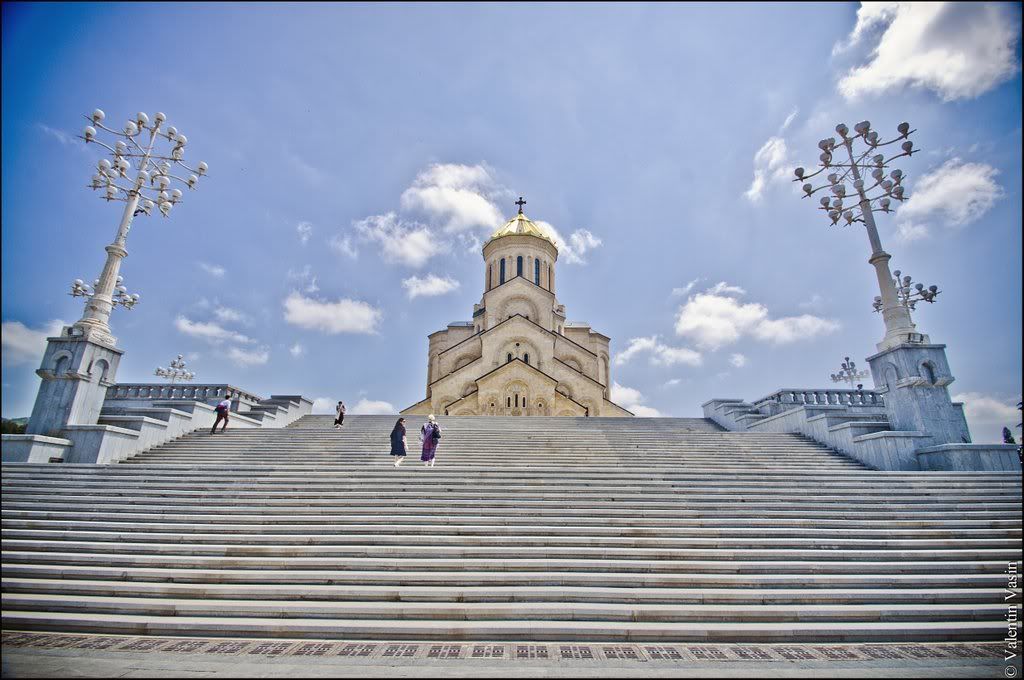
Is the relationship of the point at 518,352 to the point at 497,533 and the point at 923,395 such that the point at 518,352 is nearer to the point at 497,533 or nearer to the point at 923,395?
the point at 923,395

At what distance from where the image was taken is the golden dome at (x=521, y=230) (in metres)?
33.1

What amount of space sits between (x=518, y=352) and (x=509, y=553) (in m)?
21.4

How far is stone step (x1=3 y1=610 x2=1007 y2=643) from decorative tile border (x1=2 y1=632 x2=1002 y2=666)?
4.4 inches

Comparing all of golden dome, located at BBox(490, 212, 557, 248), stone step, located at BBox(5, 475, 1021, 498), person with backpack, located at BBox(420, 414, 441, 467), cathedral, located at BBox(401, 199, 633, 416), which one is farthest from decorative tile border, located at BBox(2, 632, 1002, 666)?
golden dome, located at BBox(490, 212, 557, 248)

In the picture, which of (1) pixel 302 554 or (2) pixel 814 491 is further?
(2) pixel 814 491

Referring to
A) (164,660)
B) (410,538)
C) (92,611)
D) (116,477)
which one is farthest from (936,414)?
(116,477)

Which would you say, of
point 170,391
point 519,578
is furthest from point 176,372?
point 519,578

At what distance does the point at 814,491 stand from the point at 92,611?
10486 millimetres

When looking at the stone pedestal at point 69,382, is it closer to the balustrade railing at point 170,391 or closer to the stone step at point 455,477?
the stone step at point 455,477

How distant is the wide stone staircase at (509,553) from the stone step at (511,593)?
22mm

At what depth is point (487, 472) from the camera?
8.73 meters

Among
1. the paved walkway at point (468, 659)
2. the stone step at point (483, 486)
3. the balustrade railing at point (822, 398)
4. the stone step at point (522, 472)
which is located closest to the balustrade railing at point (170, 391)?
the stone step at point (522, 472)

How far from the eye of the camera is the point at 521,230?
33.7 meters

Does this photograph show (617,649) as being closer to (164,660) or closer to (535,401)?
(164,660)
